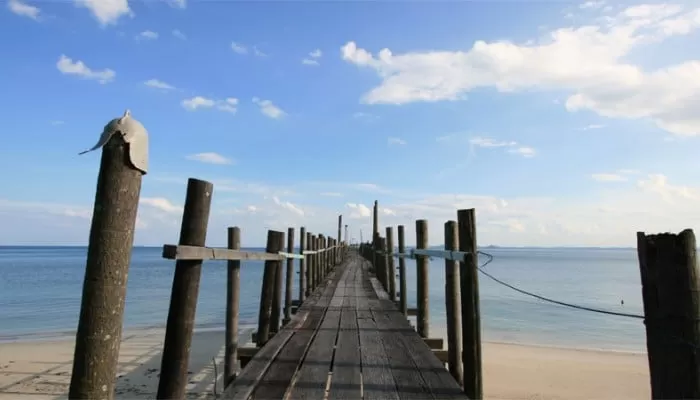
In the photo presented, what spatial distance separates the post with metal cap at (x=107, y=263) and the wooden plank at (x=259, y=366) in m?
1.62

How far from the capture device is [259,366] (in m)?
→ 4.21

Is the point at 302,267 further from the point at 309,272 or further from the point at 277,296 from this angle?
the point at 277,296

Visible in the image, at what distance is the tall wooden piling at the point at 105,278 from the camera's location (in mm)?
1870

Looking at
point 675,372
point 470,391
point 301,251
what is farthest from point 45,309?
point 675,372

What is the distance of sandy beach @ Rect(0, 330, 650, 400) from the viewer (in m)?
10.8

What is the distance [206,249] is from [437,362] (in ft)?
8.28

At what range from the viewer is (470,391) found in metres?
3.62

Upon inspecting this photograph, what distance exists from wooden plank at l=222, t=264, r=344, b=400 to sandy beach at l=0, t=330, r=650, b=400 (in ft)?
16.5

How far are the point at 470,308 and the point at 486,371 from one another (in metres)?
11.2

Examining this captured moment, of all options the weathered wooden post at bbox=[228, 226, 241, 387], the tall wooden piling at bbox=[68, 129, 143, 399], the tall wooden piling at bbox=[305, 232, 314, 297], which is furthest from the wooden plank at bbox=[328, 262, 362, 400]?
the tall wooden piling at bbox=[305, 232, 314, 297]

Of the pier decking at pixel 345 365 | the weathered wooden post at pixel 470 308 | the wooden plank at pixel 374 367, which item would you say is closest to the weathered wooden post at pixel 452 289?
the pier decking at pixel 345 365

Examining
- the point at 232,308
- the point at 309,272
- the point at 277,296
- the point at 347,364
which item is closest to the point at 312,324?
the point at 277,296

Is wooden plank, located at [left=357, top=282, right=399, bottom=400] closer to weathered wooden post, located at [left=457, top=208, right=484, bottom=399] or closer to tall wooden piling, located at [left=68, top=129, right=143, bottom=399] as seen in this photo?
weathered wooden post, located at [left=457, top=208, right=484, bottom=399]

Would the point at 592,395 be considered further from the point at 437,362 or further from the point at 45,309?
the point at 45,309
